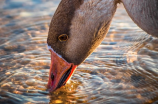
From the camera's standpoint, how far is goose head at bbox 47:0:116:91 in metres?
3.96

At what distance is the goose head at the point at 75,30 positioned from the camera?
13.0 ft

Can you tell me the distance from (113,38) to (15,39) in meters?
2.03

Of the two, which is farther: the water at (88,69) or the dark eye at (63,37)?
the water at (88,69)

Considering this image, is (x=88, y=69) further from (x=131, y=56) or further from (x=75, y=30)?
(x=75, y=30)

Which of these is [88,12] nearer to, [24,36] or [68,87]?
[68,87]

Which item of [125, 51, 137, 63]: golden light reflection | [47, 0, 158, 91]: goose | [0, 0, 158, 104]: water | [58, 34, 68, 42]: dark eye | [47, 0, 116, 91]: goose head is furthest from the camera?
[125, 51, 137, 63]: golden light reflection

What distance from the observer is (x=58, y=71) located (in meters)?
4.32

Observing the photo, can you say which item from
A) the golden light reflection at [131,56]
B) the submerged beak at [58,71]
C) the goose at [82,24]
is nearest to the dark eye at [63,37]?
the goose at [82,24]

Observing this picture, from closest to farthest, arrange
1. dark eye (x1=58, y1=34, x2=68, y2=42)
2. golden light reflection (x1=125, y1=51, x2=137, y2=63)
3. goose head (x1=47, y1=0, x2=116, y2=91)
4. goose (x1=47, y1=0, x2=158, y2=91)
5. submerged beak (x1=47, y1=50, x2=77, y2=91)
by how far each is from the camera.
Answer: goose (x1=47, y1=0, x2=158, y2=91) → goose head (x1=47, y1=0, x2=116, y2=91) → dark eye (x1=58, y1=34, x2=68, y2=42) → submerged beak (x1=47, y1=50, x2=77, y2=91) → golden light reflection (x1=125, y1=51, x2=137, y2=63)

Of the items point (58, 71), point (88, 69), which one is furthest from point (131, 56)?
point (58, 71)

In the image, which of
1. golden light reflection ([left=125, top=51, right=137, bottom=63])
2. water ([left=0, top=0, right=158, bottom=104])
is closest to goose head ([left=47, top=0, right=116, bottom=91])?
water ([left=0, top=0, right=158, bottom=104])

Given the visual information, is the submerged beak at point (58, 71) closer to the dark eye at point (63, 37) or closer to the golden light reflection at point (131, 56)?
the dark eye at point (63, 37)

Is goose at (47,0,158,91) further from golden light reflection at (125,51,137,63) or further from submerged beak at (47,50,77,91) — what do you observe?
golden light reflection at (125,51,137,63)

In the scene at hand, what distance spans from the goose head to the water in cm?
52
